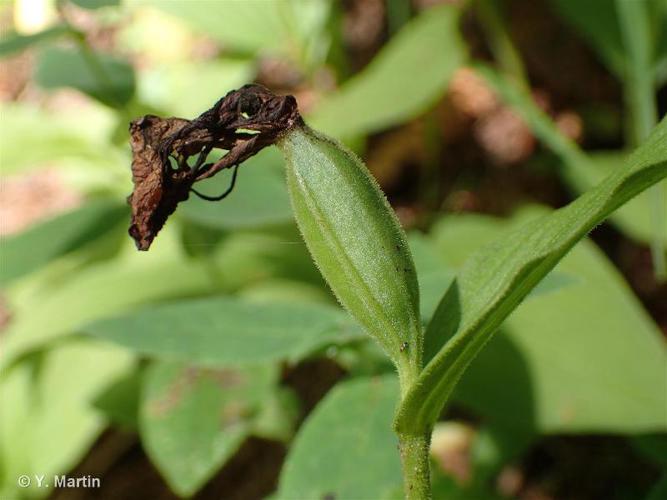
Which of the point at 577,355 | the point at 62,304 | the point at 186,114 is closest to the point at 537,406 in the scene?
the point at 577,355

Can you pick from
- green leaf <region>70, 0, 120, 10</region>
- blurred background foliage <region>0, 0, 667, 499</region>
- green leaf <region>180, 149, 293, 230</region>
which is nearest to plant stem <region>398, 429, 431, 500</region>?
blurred background foliage <region>0, 0, 667, 499</region>

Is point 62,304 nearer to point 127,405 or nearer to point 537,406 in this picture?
point 127,405

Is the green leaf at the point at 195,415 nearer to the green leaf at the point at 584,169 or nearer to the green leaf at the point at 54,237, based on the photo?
the green leaf at the point at 54,237

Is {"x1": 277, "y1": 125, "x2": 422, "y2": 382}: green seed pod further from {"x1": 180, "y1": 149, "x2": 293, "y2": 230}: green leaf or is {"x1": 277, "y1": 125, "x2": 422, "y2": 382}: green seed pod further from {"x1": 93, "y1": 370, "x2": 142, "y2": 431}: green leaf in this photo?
{"x1": 93, "y1": 370, "x2": 142, "y2": 431}: green leaf

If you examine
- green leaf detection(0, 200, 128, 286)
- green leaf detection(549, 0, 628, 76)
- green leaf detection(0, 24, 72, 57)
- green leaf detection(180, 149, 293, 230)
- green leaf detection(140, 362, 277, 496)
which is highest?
green leaf detection(0, 24, 72, 57)

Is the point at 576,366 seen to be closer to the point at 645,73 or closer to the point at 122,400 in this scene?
the point at 645,73

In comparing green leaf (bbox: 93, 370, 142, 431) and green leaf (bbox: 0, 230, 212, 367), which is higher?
green leaf (bbox: 0, 230, 212, 367)

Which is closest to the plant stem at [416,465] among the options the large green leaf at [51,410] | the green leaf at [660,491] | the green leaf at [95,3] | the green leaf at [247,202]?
the green leaf at [660,491]
